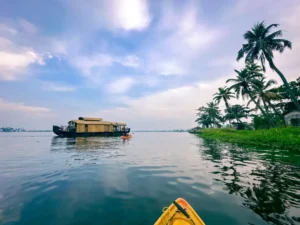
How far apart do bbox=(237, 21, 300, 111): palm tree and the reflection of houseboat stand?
37922mm

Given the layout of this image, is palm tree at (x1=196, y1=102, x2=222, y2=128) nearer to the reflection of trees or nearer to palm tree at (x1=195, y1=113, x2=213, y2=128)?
palm tree at (x1=195, y1=113, x2=213, y2=128)

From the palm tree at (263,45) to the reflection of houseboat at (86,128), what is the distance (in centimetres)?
3792

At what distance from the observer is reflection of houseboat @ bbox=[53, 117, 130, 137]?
40.9m

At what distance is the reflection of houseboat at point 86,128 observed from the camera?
40903mm

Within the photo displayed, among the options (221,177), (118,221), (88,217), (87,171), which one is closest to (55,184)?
(87,171)

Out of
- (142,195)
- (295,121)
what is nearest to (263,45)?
(295,121)

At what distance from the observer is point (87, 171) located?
30.8 feet

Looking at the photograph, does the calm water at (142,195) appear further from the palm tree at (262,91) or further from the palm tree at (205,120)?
the palm tree at (205,120)

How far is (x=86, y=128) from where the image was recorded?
42.6 m

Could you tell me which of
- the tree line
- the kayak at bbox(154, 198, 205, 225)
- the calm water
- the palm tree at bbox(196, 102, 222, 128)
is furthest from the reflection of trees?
the palm tree at bbox(196, 102, 222, 128)

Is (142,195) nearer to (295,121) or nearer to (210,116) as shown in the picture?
(295,121)

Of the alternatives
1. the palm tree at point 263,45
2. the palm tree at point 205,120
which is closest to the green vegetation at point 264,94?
the palm tree at point 263,45

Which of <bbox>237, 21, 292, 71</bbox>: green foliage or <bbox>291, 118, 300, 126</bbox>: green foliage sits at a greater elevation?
<bbox>237, 21, 292, 71</bbox>: green foliage

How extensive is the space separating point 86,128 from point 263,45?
134 ft
